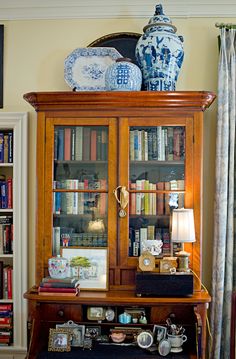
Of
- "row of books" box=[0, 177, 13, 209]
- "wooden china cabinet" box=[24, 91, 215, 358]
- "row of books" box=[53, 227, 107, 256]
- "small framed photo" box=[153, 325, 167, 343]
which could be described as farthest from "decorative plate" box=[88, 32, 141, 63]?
"small framed photo" box=[153, 325, 167, 343]

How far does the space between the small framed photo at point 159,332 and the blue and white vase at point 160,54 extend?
143cm

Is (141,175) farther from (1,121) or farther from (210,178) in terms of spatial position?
(1,121)

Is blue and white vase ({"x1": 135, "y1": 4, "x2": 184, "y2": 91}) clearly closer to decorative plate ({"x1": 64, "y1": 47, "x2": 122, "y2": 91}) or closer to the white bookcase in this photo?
decorative plate ({"x1": 64, "y1": 47, "x2": 122, "y2": 91})

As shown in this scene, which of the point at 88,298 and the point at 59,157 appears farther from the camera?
the point at 59,157

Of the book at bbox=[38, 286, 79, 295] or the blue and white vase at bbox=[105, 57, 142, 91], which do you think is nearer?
the book at bbox=[38, 286, 79, 295]

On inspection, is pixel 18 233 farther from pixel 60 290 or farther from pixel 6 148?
pixel 60 290

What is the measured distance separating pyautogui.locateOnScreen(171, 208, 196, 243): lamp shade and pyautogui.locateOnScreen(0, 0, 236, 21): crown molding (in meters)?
1.46

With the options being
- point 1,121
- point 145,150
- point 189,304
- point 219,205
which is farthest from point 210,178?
point 1,121

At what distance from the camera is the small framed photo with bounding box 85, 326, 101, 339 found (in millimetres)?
2740

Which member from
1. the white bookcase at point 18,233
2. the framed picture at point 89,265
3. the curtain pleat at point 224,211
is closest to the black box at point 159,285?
the framed picture at point 89,265

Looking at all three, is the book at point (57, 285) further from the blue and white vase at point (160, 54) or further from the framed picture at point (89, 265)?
the blue and white vase at point (160, 54)

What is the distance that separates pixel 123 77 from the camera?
2846 mm

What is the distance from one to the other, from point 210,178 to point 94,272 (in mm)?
1053

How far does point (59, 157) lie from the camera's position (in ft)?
9.56
